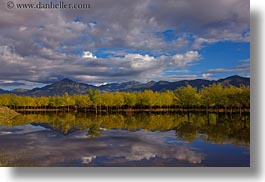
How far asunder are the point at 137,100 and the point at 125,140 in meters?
0.42

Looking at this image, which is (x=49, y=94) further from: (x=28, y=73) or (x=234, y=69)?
(x=234, y=69)

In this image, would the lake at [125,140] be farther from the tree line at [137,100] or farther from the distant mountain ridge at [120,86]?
the distant mountain ridge at [120,86]

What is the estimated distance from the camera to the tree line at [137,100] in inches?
190

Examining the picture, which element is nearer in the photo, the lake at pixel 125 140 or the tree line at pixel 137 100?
the lake at pixel 125 140

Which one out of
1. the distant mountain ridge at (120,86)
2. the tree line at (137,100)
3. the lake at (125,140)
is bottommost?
the lake at (125,140)

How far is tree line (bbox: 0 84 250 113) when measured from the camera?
15.9 feet

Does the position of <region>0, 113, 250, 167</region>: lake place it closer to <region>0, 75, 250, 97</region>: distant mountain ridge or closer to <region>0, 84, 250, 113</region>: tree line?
<region>0, 84, 250, 113</region>: tree line

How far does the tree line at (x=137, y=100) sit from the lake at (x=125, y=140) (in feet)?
0.30

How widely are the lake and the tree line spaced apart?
92mm

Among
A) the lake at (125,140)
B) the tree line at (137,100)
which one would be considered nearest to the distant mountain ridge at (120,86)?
the tree line at (137,100)

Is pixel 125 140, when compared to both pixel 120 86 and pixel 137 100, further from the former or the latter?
pixel 120 86

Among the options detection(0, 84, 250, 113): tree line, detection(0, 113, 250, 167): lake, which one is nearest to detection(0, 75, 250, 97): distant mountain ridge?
detection(0, 84, 250, 113): tree line

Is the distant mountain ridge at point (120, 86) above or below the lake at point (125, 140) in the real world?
above

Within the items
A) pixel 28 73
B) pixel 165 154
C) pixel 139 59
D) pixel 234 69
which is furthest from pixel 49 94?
pixel 234 69
